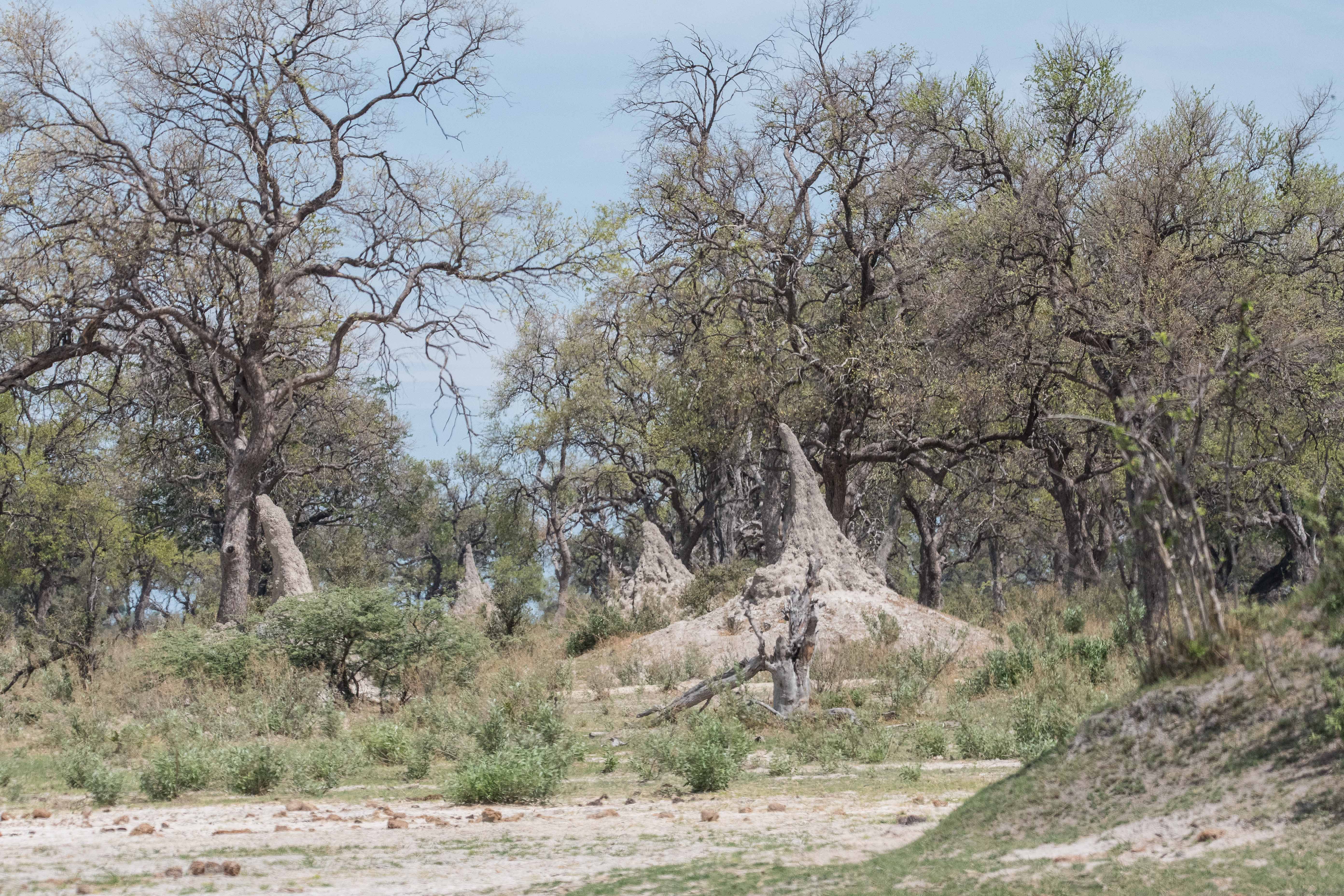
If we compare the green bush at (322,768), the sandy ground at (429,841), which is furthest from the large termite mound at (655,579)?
the sandy ground at (429,841)

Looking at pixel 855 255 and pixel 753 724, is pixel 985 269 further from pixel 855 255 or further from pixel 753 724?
pixel 753 724

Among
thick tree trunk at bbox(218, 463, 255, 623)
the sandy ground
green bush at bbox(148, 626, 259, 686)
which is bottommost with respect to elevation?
the sandy ground

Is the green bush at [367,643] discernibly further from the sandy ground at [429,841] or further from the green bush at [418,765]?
the sandy ground at [429,841]

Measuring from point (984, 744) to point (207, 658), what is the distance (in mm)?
11451

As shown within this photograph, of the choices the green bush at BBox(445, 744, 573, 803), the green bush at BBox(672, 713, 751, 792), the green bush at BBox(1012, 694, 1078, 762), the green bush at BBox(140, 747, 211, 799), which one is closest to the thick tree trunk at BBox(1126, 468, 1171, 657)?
the green bush at BBox(1012, 694, 1078, 762)

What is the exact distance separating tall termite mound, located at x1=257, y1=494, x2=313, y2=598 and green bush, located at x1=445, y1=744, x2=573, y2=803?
1191 centimetres

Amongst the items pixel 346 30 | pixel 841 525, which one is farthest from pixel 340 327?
pixel 841 525

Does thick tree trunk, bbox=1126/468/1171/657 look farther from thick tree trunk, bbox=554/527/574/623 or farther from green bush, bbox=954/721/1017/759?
thick tree trunk, bbox=554/527/574/623

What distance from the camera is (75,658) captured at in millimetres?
19500

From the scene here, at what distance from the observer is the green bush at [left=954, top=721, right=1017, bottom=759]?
10.6m

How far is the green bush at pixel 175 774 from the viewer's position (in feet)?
32.2

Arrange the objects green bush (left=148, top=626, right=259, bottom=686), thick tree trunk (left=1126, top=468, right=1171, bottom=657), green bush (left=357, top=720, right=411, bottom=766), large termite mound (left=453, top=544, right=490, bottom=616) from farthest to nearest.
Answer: large termite mound (left=453, top=544, right=490, bottom=616) → green bush (left=148, top=626, right=259, bottom=686) → green bush (left=357, top=720, right=411, bottom=766) → thick tree trunk (left=1126, top=468, right=1171, bottom=657)

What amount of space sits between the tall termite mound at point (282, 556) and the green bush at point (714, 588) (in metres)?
7.03

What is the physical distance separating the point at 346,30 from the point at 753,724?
52.4 feet
